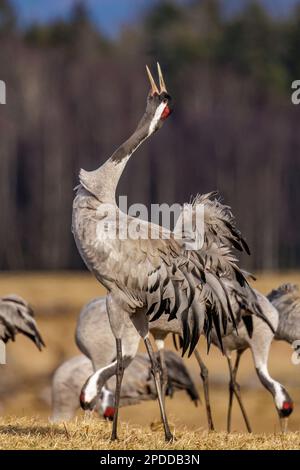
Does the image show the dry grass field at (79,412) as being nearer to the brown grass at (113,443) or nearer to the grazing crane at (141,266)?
the brown grass at (113,443)

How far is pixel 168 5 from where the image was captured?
6200 centimetres

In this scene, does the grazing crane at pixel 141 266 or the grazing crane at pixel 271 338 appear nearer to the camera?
the grazing crane at pixel 141 266

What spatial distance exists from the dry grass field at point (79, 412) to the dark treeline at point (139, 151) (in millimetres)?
10486

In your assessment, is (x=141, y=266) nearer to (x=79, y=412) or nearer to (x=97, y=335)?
(x=97, y=335)

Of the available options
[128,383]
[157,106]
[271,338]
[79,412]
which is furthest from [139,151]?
[157,106]

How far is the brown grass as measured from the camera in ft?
21.1

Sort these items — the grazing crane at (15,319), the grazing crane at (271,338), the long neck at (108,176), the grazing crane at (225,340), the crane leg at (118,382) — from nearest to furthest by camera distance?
the crane leg at (118,382), the long neck at (108,176), the grazing crane at (271,338), the grazing crane at (225,340), the grazing crane at (15,319)

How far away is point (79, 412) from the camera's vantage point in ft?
43.6

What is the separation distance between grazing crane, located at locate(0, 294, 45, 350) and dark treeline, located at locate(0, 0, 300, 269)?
85.0 ft

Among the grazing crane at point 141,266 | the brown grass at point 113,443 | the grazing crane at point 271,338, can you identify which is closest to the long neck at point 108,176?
the grazing crane at point 141,266

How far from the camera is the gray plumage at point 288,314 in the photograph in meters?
9.62

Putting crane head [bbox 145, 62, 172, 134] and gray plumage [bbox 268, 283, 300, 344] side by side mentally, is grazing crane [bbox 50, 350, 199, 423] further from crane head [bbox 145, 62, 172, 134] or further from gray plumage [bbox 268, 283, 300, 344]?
crane head [bbox 145, 62, 172, 134]

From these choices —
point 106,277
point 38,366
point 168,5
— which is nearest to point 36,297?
point 38,366

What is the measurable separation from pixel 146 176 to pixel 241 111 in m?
6.41
